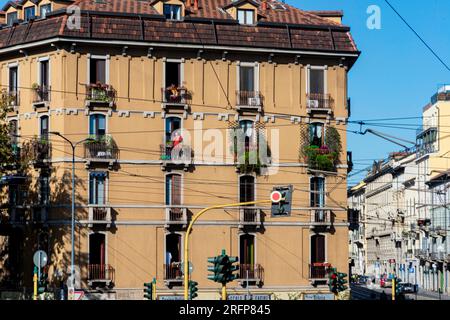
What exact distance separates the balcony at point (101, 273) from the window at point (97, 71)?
1011 centimetres

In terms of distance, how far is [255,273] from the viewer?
55656 mm

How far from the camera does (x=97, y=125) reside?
181 feet

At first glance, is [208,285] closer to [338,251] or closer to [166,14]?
[338,251]

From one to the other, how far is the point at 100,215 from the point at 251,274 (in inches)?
354

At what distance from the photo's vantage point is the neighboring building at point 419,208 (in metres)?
117

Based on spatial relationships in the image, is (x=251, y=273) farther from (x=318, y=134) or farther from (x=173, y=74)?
(x=173, y=74)

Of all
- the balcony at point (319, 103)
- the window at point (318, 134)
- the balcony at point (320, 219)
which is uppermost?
the balcony at point (319, 103)

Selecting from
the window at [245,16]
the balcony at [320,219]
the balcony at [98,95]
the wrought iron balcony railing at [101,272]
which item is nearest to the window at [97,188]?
the wrought iron balcony railing at [101,272]

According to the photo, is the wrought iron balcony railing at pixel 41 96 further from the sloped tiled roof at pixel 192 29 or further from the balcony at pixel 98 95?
the sloped tiled roof at pixel 192 29

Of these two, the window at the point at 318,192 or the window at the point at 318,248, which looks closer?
the window at the point at 318,248

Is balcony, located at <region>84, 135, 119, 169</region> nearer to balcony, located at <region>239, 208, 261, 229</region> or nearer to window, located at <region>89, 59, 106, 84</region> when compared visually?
window, located at <region>89, 59, 106, 84</region>

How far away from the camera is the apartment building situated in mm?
54281

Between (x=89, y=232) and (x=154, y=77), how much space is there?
9.27 meters

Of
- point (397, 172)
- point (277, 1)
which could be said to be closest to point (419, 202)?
point (397, 172)
